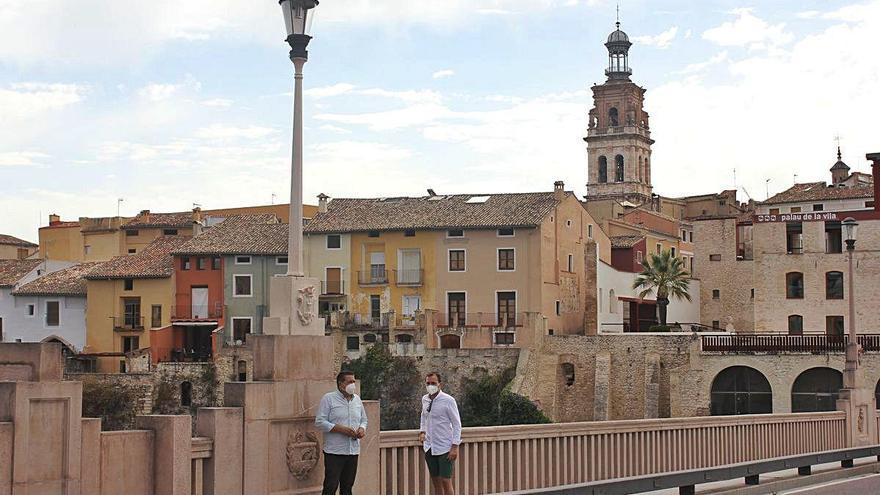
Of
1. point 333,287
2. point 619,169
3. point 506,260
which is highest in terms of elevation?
point 619,169

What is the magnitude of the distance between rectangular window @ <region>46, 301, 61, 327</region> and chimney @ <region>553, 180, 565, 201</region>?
97.6ft

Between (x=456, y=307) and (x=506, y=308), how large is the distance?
2761mm

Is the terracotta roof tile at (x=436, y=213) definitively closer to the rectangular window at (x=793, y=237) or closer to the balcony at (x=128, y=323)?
the balcony at (x=128, y=323)

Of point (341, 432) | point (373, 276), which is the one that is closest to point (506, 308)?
point (373, 276)

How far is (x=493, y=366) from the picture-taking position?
57.4 m

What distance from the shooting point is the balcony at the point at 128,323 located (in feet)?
221

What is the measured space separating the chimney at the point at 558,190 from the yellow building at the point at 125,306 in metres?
21.3

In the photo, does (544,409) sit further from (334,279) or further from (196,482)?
(196,482)

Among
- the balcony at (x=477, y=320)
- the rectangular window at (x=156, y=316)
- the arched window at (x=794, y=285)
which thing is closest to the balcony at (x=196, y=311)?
the rectangular window at (x=156, y=316)

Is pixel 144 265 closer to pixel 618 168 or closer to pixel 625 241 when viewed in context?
pixel 625 241

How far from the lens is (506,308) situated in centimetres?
6062

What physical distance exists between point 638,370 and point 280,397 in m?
45.4

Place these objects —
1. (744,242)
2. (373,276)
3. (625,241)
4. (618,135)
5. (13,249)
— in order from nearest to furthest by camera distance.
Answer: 1. (373,276)
2. (744,242)
3. (625,241)
4. (13,249)
5. (618,135)

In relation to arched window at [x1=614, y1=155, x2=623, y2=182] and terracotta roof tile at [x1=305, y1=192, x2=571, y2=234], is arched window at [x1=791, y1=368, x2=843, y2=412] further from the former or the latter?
arched window at [x1=614, y1=155, x2=623, y2=182]
